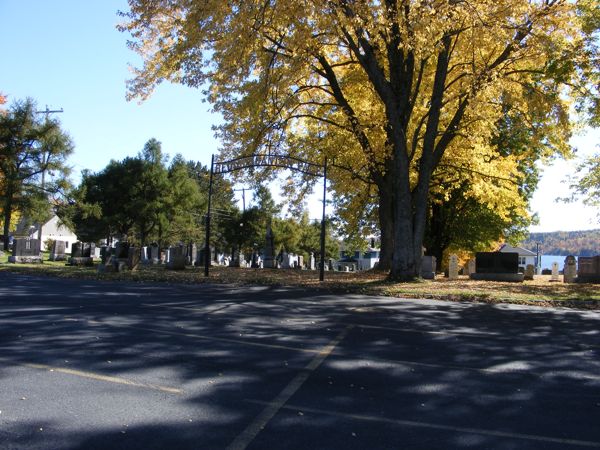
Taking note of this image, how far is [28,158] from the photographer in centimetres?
2977

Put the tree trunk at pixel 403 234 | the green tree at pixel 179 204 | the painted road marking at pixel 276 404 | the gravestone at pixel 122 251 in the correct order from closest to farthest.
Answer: the painted road marking at pixel 276 404 → the tree trunk at pixel 403 234 → the gravestone at pixel 122 251 → the green tree at pixel 179 204

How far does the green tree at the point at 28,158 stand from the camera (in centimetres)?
2834

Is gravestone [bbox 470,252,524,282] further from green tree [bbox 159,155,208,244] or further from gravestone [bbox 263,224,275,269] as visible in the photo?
green tree [bbox 159,155,208,244]

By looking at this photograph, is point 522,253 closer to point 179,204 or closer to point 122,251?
point 179,204

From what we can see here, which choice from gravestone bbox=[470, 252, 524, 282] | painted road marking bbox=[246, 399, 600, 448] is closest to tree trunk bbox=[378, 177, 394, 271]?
gravestone bbox=[470, 252, 524, 282]

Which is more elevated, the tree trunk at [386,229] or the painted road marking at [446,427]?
the tree trunk at [386,229]

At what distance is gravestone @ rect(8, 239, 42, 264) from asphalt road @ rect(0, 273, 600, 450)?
18295mm

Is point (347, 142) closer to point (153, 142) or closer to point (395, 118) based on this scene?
point (395, 118)

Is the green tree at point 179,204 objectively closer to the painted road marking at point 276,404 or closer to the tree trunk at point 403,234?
the tree trunk at point 403,234

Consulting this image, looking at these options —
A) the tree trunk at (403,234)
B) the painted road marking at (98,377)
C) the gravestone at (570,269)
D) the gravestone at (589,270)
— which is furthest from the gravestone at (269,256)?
the painted road marking at (98,377)

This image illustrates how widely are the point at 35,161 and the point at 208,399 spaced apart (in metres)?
29.8

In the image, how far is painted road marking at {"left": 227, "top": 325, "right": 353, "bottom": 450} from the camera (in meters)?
3.94

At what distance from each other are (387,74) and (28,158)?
21388 mm

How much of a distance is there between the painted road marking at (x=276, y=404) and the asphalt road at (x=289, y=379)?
0.07ft
